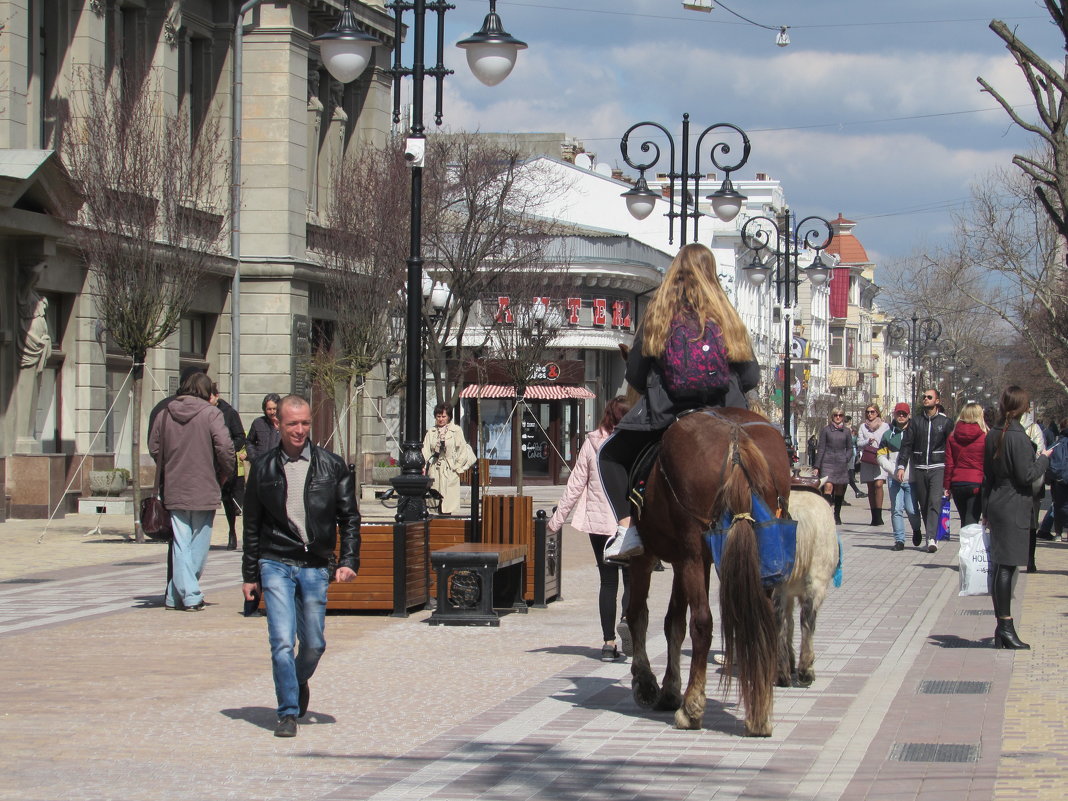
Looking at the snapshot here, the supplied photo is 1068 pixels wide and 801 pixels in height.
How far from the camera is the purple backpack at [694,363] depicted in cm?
791

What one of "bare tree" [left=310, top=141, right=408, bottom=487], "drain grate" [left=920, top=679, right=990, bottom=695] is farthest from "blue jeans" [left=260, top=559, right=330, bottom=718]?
"bare tree" [left=310, top=141, right=408, bottom=487]

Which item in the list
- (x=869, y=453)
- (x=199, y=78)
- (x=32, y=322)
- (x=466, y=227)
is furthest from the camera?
(x=466, y=227)

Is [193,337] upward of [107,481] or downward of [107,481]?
upward

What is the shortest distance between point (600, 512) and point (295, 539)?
3414 mm

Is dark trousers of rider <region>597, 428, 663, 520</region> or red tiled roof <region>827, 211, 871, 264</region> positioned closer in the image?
dark trousers of rider <region>597, 428, 663, 520</region>

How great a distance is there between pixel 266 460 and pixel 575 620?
17.2 ft

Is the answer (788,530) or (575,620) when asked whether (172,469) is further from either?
(788,530)

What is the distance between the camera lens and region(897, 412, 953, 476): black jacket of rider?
67.4 feet

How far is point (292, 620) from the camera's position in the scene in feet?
25.8

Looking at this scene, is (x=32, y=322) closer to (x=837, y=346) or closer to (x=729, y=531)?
(x=729, y=531)

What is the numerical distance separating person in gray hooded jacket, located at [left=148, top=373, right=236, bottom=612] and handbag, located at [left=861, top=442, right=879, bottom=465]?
→ 47.4 feet

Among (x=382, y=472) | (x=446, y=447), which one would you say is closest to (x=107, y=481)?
(x=446, y=447)

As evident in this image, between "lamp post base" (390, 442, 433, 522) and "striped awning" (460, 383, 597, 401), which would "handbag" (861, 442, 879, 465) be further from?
"striped awning" (460, 383, 597, 401)

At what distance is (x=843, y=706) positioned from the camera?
8727 mm
